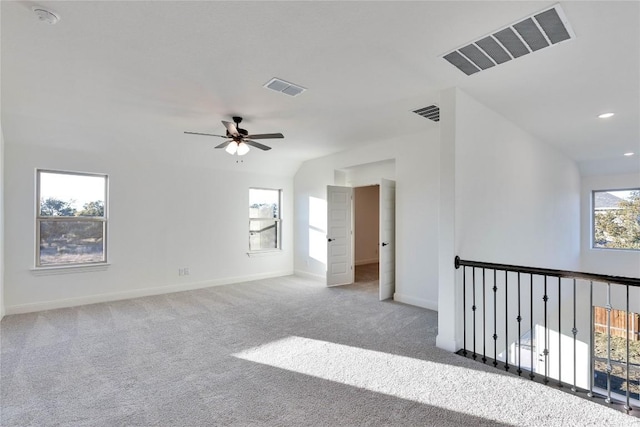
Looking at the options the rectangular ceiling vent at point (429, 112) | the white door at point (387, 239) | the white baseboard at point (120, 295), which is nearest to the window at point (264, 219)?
the white baseboard at point (120, 295)

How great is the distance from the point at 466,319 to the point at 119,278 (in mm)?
5420

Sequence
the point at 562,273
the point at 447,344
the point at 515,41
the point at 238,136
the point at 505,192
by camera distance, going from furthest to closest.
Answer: the point at 505,192 < the point at 238,136 < the point at 447,344 < the point at 562,273 < the point at 515,41

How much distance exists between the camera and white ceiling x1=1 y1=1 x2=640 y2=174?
2043 millimetres

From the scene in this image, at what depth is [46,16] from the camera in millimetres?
2014

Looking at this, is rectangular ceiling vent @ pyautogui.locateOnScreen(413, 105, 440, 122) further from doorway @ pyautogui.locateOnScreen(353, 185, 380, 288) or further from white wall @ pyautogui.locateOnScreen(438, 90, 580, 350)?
doorway @ pyautogui.locateOnScreen(353, 185, 380, 288)

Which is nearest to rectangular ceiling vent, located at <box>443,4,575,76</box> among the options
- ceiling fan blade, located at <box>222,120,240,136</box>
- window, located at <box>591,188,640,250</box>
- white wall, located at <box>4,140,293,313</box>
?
ceiling fan blade, located at <box>222,120,240,136</box>

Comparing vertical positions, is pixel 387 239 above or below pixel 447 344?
above

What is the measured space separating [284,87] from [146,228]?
3.92 metres

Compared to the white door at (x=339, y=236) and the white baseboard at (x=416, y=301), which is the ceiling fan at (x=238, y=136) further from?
the white baseboard at (x=416, y=301)

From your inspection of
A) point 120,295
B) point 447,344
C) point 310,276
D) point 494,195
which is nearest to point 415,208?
point 494,195

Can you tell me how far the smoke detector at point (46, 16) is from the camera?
1.96 meters

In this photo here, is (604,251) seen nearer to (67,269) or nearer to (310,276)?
(310,276)

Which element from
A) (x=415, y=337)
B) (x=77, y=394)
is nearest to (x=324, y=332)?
(x=415, y=337)

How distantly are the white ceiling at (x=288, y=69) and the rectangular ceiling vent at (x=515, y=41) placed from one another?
0.07 meters
